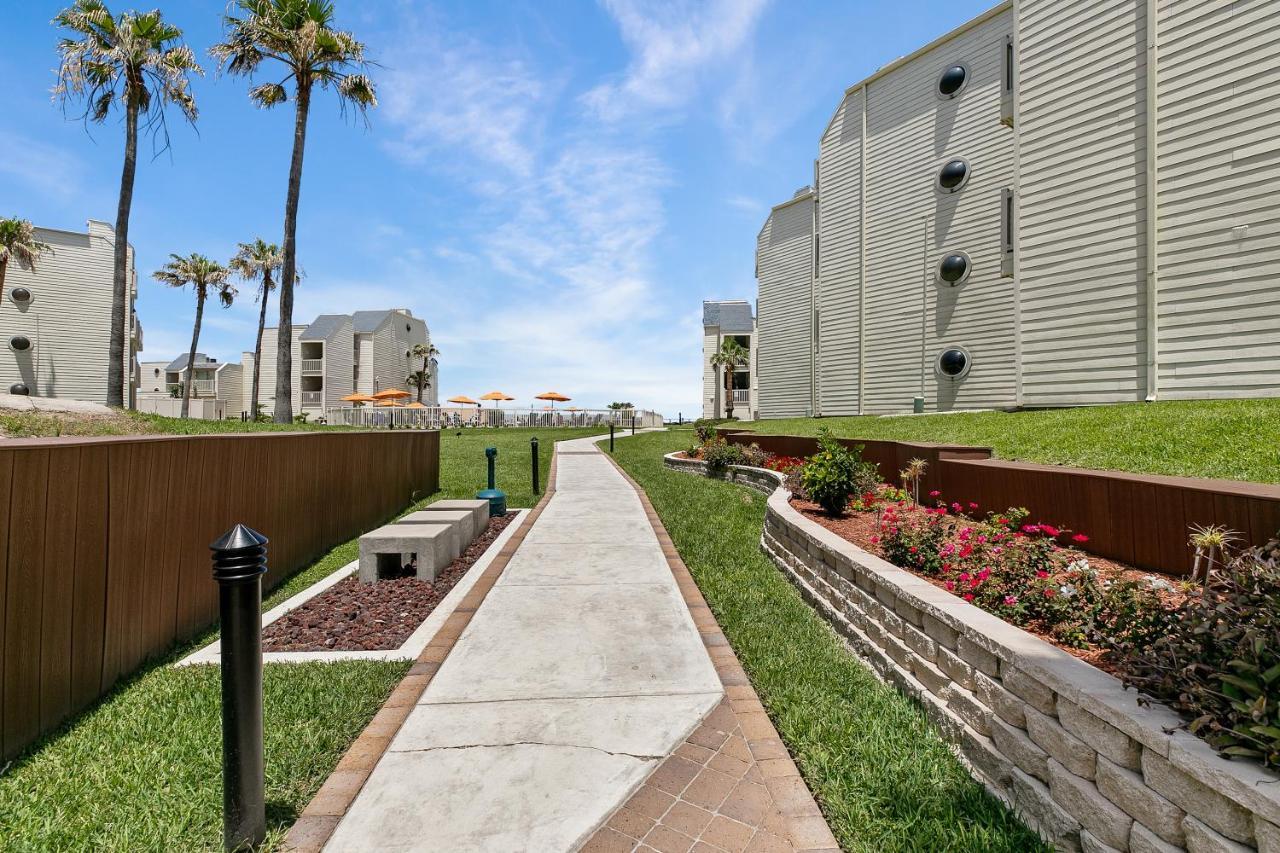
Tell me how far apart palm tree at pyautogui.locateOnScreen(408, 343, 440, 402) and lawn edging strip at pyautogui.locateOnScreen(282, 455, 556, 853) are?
49.3 m

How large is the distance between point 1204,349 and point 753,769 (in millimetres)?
10980

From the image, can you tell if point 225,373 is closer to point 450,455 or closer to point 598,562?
point 450,455

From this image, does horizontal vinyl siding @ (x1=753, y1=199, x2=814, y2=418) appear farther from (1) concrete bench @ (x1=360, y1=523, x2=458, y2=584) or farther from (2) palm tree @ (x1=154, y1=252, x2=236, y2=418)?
(2) palm tree @ (x1=154, y1=252, x2=236, y2=418)

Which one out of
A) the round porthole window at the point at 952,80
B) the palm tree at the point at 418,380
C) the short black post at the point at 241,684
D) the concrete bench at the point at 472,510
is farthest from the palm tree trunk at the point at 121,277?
the palm tree at the point at 418,380

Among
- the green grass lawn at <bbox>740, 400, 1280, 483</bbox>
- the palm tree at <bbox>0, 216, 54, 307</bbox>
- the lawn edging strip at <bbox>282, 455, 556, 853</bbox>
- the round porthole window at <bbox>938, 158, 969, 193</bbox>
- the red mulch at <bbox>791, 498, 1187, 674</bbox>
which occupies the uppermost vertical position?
the round porthole window at <bbox>938, 158, 969, 193</bbox>

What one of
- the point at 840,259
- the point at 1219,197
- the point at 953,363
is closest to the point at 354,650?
the point at 1219,197

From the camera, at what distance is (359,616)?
16.2 ft

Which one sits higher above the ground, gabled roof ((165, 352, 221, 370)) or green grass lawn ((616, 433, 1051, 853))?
gabled roof ((165, 352, 221, 370))

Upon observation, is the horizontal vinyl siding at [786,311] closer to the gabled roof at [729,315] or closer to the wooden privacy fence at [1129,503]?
the wooden privacy fence at [1129,503]

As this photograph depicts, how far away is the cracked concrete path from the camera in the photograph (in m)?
2.27

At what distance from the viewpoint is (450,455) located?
19.8 m

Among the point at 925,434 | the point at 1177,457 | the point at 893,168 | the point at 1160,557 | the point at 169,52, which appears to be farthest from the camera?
the point at 893,168

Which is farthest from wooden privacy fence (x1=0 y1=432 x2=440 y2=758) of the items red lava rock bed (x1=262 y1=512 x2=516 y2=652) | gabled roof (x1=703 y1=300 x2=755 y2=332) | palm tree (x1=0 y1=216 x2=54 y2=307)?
gabled roof (x1=703 y1=300 x2=755 y2=332)

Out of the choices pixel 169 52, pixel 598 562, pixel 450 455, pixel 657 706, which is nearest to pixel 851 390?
pixel 450 455
